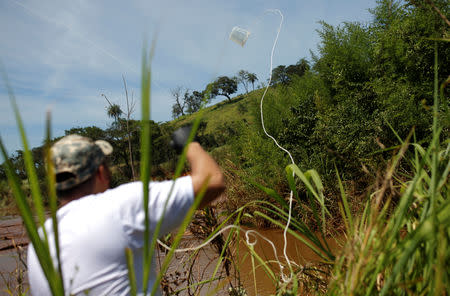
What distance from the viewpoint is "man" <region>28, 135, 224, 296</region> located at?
1004 mm

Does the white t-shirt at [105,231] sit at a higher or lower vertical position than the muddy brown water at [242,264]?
higher

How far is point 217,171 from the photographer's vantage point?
115 cm

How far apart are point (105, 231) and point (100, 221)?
4cm

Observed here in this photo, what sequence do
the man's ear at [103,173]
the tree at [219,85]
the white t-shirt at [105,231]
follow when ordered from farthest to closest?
the man's ear at [103,173] < the white t-shirt at [105,231] < the tree at [219,85]

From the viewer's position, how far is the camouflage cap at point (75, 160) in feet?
3.51

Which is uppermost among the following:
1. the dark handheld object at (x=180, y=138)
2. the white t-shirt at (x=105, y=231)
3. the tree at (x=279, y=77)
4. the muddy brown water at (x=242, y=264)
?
the tree at (x=279, y=77)

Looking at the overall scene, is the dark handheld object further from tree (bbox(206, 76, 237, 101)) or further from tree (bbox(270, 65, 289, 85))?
tree (bbox(270, 65, 289, 85))

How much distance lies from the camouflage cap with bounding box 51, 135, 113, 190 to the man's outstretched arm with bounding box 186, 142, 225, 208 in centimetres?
40

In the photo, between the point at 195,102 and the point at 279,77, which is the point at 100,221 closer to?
the point at 195,102

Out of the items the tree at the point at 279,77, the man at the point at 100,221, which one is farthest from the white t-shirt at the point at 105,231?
the tree at the point at 279,77

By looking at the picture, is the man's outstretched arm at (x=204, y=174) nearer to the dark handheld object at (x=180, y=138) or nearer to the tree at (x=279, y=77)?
the dark handheld object at (x=180, y=138)

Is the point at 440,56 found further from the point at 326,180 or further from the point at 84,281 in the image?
the point at 84,281

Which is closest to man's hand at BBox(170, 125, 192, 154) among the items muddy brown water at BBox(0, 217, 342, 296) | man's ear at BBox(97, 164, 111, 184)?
man's ear at BBox(97, 164, 111, 184)

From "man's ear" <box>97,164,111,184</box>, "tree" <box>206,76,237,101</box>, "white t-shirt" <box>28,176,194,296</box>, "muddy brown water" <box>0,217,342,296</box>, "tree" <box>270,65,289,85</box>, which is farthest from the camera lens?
"tree" <box>270,65,289,85</box>
